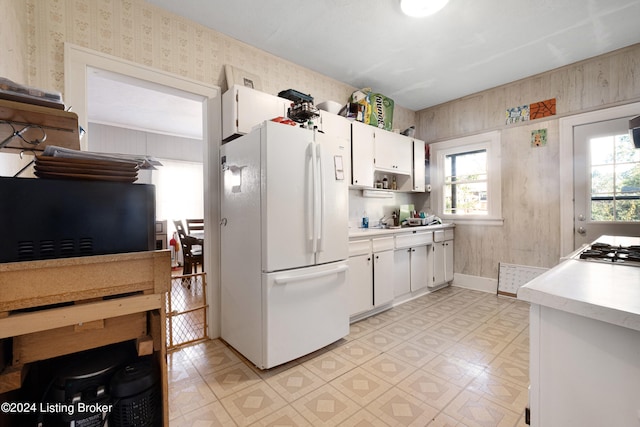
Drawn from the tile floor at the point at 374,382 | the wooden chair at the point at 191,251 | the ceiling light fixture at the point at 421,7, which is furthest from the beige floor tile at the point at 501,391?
the wooden chair at the point at 191,251

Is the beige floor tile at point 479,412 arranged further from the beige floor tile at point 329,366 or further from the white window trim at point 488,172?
the white window trim at point 488,172

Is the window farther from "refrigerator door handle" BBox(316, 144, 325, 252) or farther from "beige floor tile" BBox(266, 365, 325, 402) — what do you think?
"beige floor tile" BBox(266, 365, 325, 402)

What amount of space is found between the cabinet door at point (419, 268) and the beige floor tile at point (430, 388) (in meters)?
1.58

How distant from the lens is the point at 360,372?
6.06 feet

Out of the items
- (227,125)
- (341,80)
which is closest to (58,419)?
(227,125)

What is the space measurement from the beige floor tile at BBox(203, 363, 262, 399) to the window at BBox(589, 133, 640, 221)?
369 cm

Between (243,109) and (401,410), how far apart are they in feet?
7.77

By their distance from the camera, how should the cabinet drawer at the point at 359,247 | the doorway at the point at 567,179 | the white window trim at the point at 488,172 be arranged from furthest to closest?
1. the white window trim at the point at 488,172
2. the doorway at the point at 567,179
3. the cabinet drawer at the point at 359,247

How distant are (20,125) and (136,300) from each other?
0.66 meters

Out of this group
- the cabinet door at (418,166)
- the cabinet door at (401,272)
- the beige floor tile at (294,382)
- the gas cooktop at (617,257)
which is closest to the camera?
the gas cooktop at (617,257)

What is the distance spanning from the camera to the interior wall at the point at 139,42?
169 cm

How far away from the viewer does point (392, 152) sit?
11.4ft

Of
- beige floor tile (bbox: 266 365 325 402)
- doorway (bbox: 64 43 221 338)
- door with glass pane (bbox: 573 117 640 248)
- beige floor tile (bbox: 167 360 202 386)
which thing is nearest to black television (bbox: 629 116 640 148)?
door with glass pane (bbox: 573 117 640 248)

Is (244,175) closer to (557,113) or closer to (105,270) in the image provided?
(105,270)
